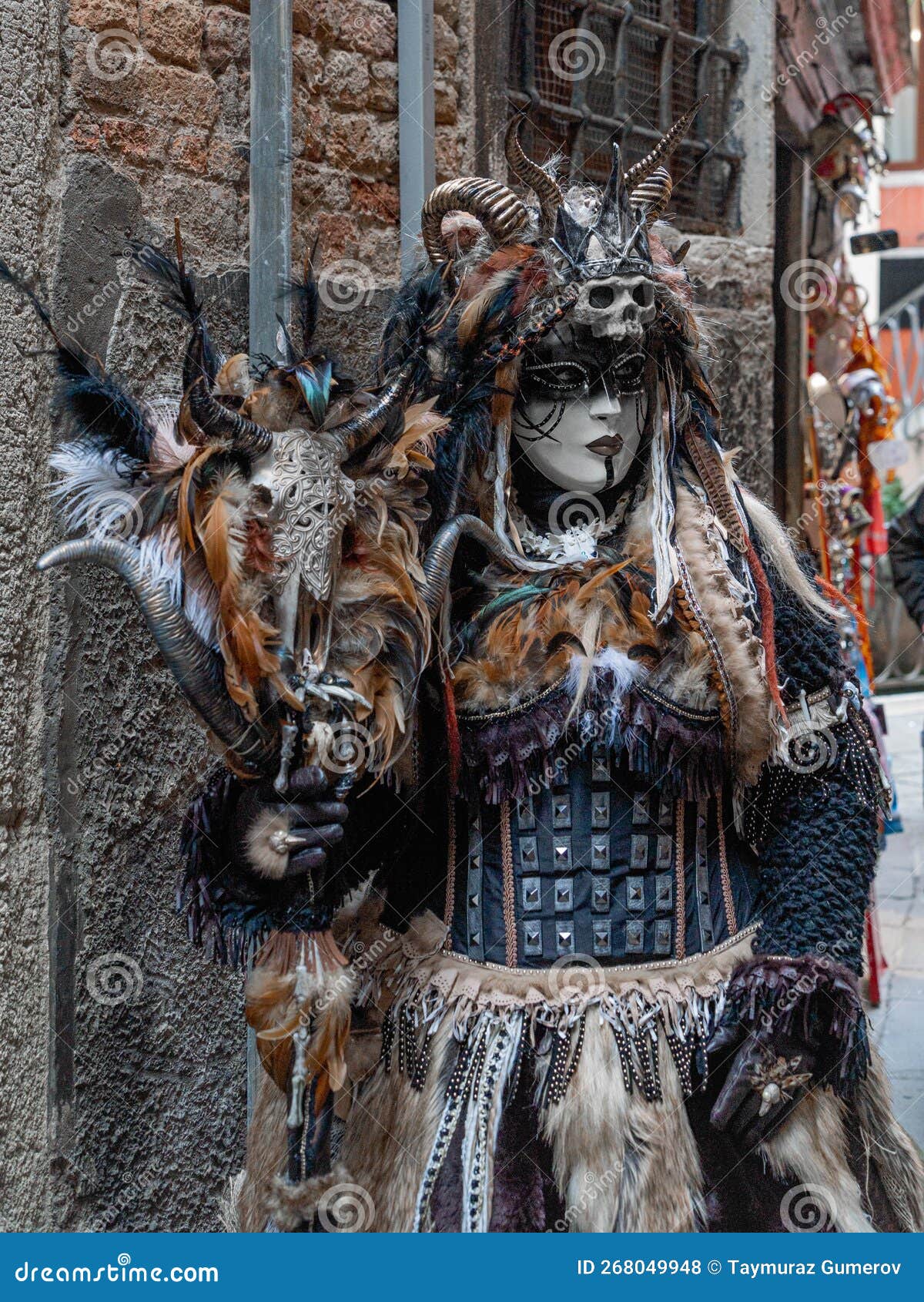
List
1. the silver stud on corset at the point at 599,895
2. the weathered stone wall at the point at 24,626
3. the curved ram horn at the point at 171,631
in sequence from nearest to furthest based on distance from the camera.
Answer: the curved ram horn at the point at 171,631 < the silver stud on corset at the point at 599,895 < the weathered stone wall at the point at 24,626

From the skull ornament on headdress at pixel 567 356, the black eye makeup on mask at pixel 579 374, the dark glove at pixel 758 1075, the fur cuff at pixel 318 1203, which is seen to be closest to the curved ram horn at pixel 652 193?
the skull ornament on headdress at pixel 567 356

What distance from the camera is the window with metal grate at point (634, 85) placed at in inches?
169

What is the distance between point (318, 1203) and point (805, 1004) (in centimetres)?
72

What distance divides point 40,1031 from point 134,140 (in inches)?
65.2

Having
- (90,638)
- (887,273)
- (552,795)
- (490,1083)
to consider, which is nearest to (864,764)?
(552,795)

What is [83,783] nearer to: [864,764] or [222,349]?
[222,349]

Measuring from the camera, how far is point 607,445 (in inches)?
88.9

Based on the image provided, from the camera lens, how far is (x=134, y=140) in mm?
2863

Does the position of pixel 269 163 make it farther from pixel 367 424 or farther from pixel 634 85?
pixel 634 85

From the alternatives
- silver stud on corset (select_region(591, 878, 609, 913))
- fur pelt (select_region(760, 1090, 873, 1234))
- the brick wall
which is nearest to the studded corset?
silver stud on corset (select_region(591, 878, 609, 913))

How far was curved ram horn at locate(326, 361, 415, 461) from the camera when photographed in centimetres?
199

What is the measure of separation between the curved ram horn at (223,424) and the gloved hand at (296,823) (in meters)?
0.41

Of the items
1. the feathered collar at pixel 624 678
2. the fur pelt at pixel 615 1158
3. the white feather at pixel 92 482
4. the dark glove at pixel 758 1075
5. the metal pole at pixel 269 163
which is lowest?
the fur pelt at pixel 615 1158

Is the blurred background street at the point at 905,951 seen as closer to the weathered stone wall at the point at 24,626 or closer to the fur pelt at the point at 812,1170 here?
the fur pelt at the point at 812,1170
